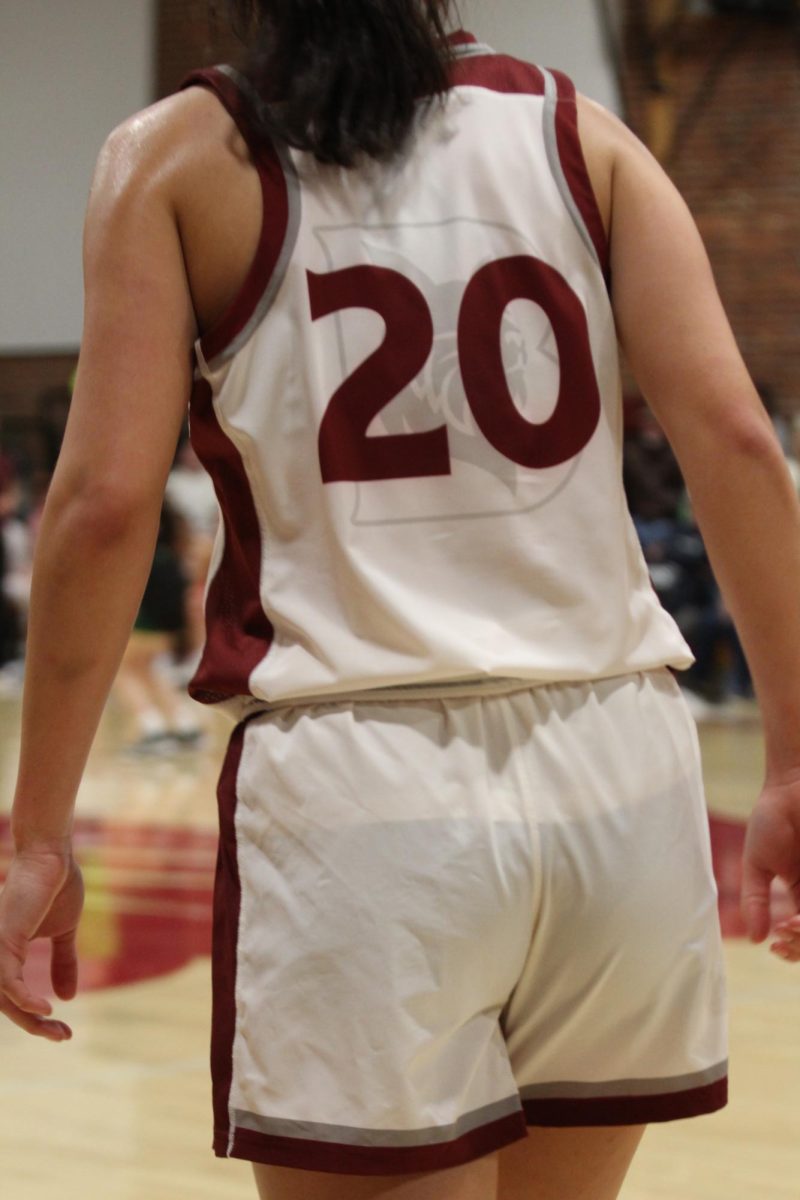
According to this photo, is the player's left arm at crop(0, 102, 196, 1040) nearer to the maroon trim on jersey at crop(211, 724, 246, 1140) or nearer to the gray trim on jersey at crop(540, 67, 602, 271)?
the maroon trim on jersey at crop(211, 724, 246, 1140)

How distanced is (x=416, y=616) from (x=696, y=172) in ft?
36.5

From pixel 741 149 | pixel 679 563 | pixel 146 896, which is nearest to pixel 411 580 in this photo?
pixel 146 896

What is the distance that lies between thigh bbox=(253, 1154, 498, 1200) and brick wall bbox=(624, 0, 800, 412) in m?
10.6

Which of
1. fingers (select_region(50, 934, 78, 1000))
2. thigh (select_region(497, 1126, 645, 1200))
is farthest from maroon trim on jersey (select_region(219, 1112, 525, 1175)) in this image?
fingers (select_region(50, 934, 78, 1000))

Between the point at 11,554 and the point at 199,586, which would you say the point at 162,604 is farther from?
the point at 11,554

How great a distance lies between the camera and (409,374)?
1.29 m

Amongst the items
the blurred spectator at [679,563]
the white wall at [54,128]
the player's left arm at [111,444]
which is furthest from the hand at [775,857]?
the white wall at [54,128]

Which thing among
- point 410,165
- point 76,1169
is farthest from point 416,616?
point 76,1169

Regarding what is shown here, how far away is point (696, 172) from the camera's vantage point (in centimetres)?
A: 1176

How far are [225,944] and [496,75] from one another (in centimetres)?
74

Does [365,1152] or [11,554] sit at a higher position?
[365,1152]

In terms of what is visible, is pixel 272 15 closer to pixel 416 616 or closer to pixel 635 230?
pixel 635 230

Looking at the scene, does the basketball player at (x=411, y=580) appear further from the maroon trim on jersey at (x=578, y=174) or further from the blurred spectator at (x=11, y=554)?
the blurred spectator at (x=11, y=554)

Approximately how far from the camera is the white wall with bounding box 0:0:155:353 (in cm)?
1353
